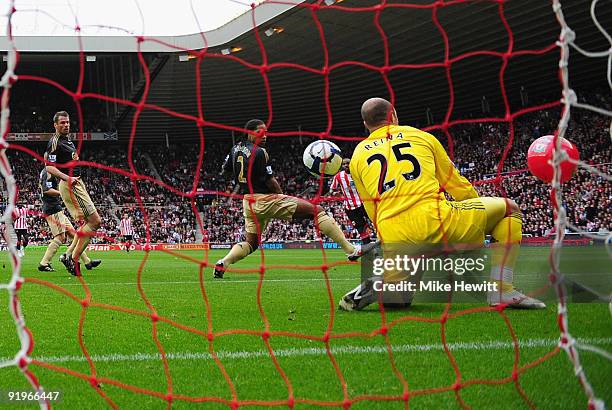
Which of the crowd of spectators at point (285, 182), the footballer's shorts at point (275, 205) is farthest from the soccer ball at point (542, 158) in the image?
the crowd of spectators at point (285, 182)

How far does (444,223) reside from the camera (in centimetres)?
429

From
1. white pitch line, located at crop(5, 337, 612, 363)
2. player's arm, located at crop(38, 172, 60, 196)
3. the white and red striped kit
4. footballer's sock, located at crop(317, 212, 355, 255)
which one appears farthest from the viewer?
the white and red striped kit

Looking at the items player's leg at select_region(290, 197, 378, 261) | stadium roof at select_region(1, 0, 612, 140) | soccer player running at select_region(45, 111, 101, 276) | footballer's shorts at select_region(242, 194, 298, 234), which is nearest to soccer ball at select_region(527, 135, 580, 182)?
player's leg at select_region(290, 197, 378, 261)

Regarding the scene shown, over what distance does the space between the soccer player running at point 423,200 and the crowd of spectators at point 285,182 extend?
1531 cm

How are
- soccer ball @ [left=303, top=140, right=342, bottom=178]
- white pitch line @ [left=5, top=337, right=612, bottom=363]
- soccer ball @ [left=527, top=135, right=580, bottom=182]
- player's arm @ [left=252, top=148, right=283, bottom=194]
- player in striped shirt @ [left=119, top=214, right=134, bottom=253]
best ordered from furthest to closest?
player in striped shirt @ [left=119, top=214, right=134, bottom=253] → soccer ball @ [left=303, top=140, right=342, bottom=178] → player's arm @ [left=252, top=148, right=283, bottom=194] → soccer ball @ [left=527, top=135, right=580, bottom=182] → white pitch line @ [left=5, top=337, right=612, bottom=363]

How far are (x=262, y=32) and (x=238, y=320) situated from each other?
19621 millimetres

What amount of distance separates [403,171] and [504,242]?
89cm

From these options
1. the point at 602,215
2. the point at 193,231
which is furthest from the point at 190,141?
the point at 602,215

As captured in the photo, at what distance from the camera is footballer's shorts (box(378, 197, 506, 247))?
4.28 meters

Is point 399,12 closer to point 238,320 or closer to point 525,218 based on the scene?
point 525,218

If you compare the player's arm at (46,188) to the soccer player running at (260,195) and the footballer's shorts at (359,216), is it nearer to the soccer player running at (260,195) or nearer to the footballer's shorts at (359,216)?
the soccer player running at (260,195)

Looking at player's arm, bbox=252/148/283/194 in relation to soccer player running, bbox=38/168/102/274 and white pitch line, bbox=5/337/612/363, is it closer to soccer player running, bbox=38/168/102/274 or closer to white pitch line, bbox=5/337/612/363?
soccer player running, bbox=38/168/102/274

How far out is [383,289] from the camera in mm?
4648

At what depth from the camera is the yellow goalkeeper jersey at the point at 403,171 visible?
435 cm
